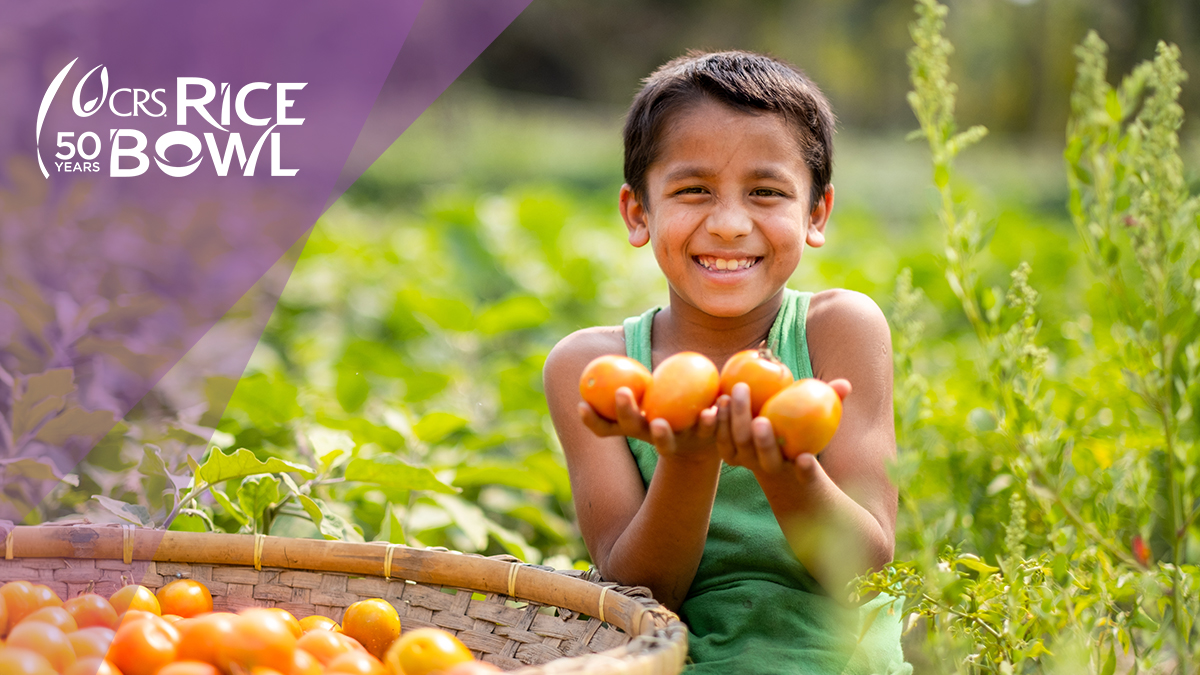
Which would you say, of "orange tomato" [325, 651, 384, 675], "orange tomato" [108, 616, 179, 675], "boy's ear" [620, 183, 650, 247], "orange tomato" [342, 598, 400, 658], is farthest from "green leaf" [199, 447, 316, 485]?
"boy's ear" [620, 183, 650, 247]

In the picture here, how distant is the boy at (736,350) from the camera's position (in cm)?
173

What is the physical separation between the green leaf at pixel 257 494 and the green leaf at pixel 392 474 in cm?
15

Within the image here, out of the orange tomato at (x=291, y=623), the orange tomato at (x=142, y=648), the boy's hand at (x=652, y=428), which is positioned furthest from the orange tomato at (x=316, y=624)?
the boy's hand at (x=652, y=428)

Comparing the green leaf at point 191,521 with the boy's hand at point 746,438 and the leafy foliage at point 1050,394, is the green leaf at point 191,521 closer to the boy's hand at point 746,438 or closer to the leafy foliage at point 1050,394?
the boy's hand at point 746,438

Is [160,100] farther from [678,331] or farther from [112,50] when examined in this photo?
[678,331]

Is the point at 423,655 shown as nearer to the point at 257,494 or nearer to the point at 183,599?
the point at 183,599

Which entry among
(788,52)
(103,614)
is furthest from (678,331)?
(788,52)

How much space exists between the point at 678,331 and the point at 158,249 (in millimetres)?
2154

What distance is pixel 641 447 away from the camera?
2014 millimetres

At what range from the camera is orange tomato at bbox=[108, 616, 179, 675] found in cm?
147

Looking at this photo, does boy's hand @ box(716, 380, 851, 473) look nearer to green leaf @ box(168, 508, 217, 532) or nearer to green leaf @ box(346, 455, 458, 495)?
green leaf @ box(346, 455, 458, 495)

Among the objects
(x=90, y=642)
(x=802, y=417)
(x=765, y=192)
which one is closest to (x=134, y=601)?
(x=90, y=642)
